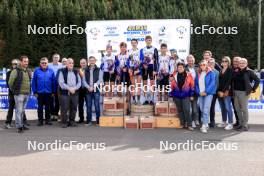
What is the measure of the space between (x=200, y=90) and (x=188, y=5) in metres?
49.2

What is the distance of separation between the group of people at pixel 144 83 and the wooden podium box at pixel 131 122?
1.02m

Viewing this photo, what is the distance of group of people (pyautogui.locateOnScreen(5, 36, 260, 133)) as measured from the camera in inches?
455

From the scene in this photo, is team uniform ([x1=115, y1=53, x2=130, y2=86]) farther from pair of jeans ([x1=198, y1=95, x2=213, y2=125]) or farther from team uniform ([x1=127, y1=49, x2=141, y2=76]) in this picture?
pair of jeans ([x1=198, y1=95, x2=213, y2=125])

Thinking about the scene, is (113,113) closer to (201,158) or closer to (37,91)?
(37,91)

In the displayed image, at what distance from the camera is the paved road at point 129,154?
7480mm

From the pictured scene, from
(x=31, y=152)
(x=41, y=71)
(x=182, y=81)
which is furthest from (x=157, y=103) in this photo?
(x=31, y=152)

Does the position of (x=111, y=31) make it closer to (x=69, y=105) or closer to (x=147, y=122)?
(x=69, y=105)
